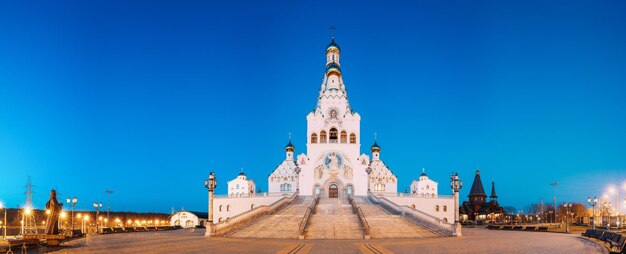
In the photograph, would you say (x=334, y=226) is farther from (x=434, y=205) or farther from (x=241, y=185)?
(x=241, y=185)

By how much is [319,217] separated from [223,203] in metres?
29.2

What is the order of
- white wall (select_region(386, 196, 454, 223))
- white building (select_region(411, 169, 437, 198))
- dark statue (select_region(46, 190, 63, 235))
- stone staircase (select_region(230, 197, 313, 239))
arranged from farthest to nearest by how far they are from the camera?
white building (select_region(411, 169, 437, 198)), white wall (select_region(386, 196, 454, 223)), stone staircase (select_region(230, 197, 313, 239)), dark statue (select_region(46, 190, 63, 235))

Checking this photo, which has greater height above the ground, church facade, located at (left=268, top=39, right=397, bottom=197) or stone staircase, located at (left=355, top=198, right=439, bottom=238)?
church facade, located at (left=268, top=39, right=397, bottom=197)

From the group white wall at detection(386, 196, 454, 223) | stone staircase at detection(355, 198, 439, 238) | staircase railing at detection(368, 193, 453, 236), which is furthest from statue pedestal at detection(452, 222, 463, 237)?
white wall at detection(386, 196, 454, 223)

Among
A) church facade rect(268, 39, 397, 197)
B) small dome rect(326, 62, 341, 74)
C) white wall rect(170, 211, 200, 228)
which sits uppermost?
small dome rect(326, 62, 341, 74)

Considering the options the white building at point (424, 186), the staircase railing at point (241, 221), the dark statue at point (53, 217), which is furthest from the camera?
the white building at point (424, 186)

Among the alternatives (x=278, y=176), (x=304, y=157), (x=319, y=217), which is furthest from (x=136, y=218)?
(x=319, y=217)

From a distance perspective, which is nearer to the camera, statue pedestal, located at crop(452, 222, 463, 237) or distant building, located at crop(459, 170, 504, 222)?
statue pedestal, located at crop(452, 222, 463, 237)

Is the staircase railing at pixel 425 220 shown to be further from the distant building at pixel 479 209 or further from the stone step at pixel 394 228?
the distant building at pixel 479 209

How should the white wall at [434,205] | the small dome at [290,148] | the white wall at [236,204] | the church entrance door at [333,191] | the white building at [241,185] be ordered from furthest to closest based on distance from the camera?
the white building at [241,185] < the small dome at [290,148] < the church entrance door at [333,191] < the white wall at [434,205] < the white wall at [236,204]

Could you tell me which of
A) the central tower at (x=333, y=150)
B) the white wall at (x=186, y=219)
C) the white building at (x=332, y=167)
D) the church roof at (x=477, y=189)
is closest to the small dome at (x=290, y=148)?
the white building at (x=332, y=167)

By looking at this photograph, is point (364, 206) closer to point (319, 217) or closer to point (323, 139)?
point (319, 217)

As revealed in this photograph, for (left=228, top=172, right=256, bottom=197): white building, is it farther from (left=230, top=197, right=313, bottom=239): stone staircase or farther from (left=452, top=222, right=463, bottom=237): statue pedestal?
(left=452, top=222, right=463, bottom=237): statue pedestal

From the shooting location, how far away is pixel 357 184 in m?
68.4
